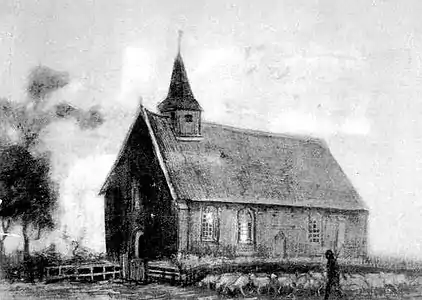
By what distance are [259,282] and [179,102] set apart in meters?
0.97

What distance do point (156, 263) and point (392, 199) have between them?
1251mm

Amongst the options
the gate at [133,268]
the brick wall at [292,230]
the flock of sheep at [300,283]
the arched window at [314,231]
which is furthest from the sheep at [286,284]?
the gate at [133,268]

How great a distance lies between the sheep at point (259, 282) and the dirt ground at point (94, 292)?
56mm

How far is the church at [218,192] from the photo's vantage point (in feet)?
14.0

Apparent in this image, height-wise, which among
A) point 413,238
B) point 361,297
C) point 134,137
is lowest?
point 361,297

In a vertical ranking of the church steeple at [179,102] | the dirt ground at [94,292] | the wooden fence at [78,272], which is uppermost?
the church steeple at [179,102]

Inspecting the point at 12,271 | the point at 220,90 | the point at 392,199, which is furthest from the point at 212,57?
the point at 12,271

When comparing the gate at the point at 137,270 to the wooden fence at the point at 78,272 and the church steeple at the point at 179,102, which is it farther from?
the church steeple at the point at 179,102

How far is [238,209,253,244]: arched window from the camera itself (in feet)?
14.2

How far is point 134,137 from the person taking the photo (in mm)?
4297

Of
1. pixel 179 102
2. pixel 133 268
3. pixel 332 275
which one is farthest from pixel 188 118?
pixel 332 275

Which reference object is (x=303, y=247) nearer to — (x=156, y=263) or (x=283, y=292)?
(x=283, y=292)

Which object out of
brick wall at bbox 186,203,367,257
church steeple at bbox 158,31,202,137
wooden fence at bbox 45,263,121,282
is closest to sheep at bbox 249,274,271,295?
brick wall at bbox 186,203,367,257

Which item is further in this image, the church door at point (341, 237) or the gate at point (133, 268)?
the church door at point (341, 237)
